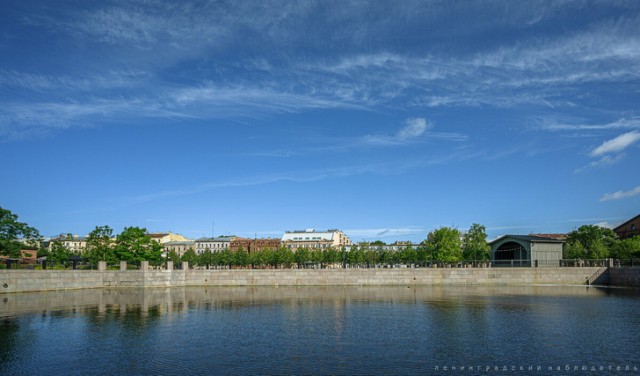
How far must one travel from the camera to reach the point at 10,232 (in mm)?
84188

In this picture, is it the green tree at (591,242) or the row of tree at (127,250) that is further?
the green tree at (591,242)

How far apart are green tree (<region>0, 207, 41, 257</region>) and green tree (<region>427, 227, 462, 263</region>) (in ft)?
316

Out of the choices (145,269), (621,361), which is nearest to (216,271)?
(145,269)

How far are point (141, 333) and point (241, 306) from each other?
21130mm

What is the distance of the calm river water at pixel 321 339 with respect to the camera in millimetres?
27031

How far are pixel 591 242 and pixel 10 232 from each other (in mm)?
141420

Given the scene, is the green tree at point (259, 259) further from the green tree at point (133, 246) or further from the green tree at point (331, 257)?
the green tree at point (133, 246)

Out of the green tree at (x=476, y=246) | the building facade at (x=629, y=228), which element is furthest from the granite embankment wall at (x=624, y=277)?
the building facade at (x=629, y=228)

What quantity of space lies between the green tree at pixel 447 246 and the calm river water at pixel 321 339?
77.1 m

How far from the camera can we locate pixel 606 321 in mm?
43469

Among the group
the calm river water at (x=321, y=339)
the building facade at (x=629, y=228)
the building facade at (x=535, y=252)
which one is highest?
the building facade at (x=629, y=228)

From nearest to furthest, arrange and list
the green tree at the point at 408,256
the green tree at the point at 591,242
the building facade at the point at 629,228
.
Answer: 1. the green tree at the point at 591,242
2. the building facade at the point at 629,228
3. the green tree at the point at 408,256

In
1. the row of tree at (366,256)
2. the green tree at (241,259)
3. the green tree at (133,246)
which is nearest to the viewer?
the green tree at (133,246)

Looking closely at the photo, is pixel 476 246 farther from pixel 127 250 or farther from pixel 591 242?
pixel 127 250
